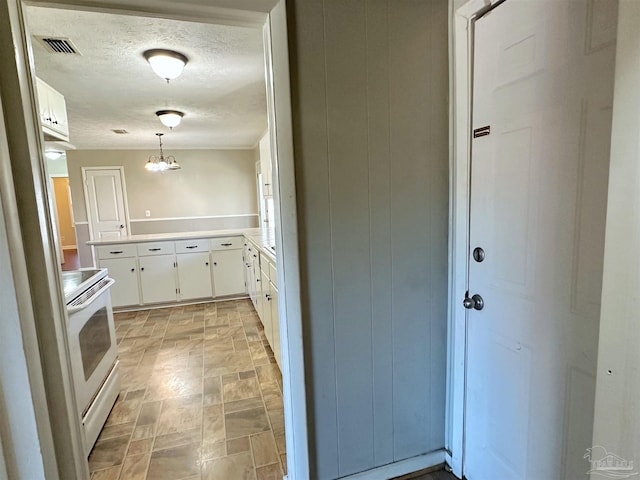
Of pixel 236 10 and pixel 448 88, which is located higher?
pixel 236 10

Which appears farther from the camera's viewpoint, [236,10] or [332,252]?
[332,252]

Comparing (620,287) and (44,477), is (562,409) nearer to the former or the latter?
(620,287)

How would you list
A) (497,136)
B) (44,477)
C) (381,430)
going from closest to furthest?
(44,477) → (497,136) → (381,430)

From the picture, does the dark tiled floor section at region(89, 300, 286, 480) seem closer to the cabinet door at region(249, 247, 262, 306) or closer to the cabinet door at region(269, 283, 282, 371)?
the cabinet door at region(269, 283, 282, 371)

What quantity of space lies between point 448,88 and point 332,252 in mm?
893

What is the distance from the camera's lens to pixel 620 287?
0.62 m

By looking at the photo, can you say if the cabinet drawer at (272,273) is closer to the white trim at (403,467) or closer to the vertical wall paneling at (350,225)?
the vertical wall paneling at (350,225)

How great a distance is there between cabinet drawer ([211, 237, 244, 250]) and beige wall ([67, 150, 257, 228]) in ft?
7.44

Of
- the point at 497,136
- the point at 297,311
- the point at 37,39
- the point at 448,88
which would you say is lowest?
the point at 297,311

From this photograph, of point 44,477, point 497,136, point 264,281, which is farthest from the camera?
point 264,281

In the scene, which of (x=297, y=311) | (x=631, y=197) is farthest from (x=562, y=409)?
(x=297, y=311)

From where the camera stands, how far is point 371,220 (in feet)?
4.85

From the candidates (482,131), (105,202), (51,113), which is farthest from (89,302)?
(105,202)

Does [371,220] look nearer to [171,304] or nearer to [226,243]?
[226,243]
